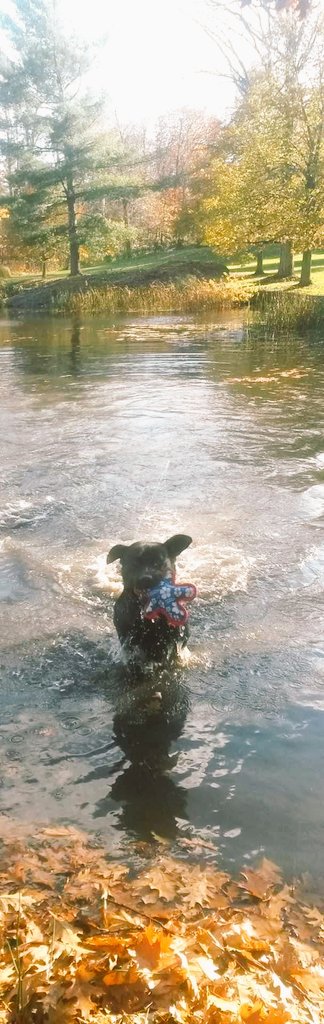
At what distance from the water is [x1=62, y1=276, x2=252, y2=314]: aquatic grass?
18125 millimetres

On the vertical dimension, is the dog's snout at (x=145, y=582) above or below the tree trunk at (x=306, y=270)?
below

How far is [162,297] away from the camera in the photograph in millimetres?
33594

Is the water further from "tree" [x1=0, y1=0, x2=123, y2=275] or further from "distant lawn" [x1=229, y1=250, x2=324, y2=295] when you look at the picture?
"tree" [x1=0, y1=0, x2=123, y2=275]

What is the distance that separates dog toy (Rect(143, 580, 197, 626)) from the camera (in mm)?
4695

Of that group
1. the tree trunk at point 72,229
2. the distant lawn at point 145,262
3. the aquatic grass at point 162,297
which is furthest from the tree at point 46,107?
the aquatic grass at point 162,297

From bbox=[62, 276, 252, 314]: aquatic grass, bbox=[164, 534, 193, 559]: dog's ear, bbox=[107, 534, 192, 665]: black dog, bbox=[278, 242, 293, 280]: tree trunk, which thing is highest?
bbox=[278, 242, 293, 280]: tree trunk

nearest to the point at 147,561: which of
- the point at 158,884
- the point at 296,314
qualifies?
the point at 158,884

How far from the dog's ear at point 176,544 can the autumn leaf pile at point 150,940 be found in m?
2.16

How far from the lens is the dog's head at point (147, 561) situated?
4.93 metres

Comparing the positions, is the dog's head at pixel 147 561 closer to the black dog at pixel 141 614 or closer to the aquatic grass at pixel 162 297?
the black dog at pixel 141 614

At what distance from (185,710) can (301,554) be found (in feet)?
9.41

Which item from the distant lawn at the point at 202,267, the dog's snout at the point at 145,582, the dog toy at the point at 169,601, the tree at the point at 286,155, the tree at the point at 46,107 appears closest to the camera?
the dog toy at the point at 169,601

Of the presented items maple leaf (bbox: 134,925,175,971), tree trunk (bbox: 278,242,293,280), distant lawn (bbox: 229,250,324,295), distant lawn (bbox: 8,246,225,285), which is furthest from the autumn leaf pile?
distant lawn (bbox: 8,246,225,285)

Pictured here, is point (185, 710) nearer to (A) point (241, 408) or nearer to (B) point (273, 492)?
(B) point (273, 492)
